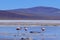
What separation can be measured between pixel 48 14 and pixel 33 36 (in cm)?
87

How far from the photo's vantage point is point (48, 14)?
14.5 ft

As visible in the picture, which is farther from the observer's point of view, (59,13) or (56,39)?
(59,13)

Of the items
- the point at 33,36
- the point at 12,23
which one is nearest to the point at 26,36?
the point at 33,36

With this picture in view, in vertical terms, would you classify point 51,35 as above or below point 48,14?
below

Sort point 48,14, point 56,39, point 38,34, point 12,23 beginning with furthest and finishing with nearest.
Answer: point 12,23 < point 48,14 < point 38,34 < point 56,39

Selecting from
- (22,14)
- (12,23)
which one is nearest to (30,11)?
(22,14)

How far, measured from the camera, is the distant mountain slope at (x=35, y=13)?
4395mm

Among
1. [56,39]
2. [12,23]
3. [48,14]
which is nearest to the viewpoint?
[56,39]

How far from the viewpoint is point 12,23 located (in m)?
5.34

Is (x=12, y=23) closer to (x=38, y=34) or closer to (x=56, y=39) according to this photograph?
(x=38, y=34)

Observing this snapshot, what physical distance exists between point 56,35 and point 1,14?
5.01ft

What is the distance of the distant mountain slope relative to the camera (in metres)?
4.39

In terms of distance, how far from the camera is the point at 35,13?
4438 millimetres

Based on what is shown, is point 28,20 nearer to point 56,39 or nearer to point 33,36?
point 33,36
